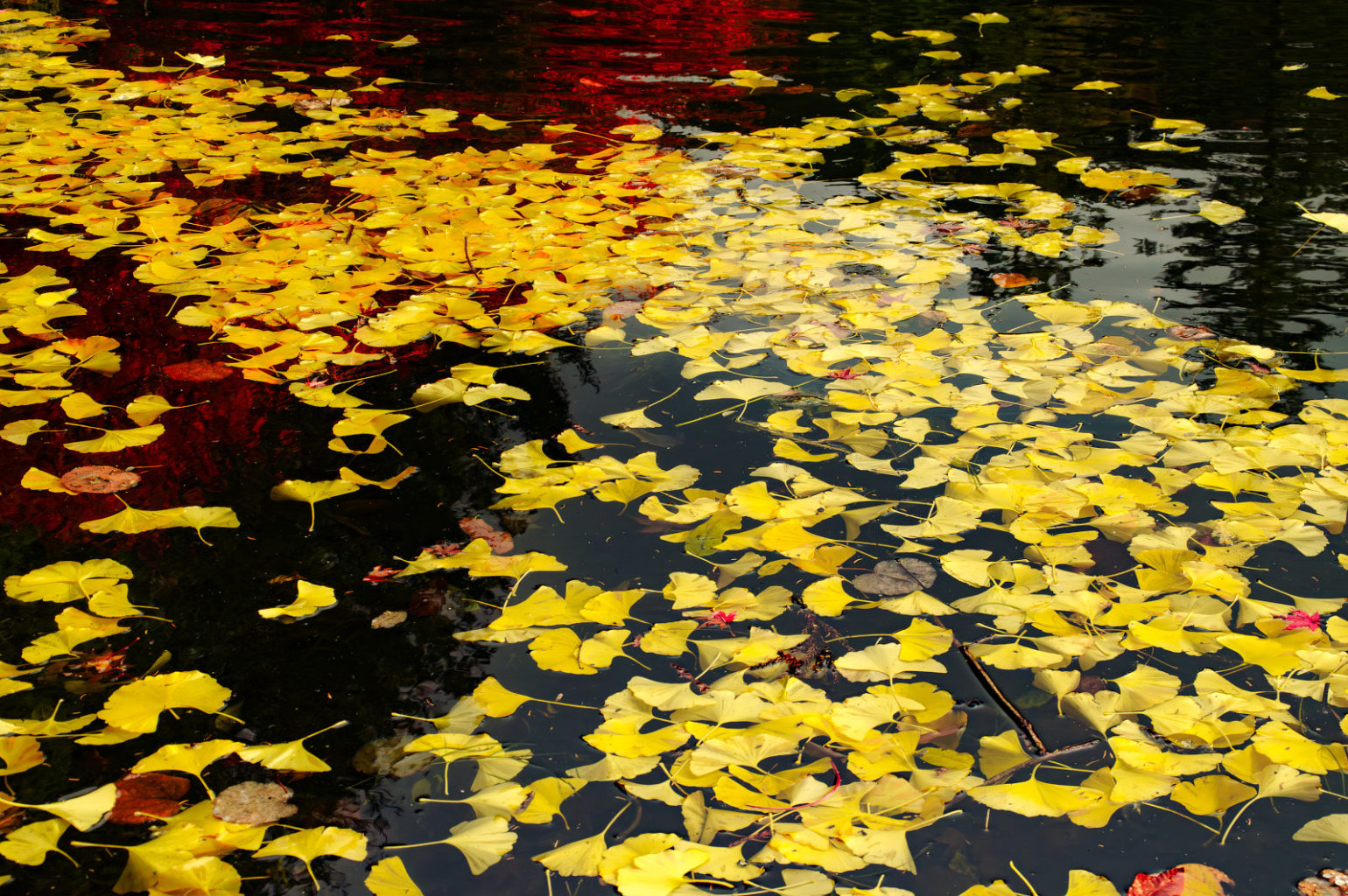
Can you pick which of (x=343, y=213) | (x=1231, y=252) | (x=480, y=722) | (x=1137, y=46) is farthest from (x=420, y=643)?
(x=1137, y=46)

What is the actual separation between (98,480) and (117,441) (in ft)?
0.29

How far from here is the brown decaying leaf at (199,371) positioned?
2334 millimetres

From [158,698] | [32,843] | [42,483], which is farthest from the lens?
[42,483]

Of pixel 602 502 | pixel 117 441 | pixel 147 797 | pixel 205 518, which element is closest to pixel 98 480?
pixel 117 441

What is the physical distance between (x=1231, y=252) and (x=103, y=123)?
4156 mm

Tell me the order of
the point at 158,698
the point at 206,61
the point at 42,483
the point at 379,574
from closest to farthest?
the point at 158,698 < the point at 379,574 < the point at 42,483 < the point at 206,61

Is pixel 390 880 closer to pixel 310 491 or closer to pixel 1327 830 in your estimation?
pixel 310 491

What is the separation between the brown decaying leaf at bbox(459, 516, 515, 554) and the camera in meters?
1.84

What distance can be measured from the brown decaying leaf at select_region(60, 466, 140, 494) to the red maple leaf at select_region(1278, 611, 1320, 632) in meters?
2.10

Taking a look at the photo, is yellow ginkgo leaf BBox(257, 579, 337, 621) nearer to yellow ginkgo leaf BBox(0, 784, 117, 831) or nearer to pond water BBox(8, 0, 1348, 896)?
pond water BBox(8, 0, 1348, 896)

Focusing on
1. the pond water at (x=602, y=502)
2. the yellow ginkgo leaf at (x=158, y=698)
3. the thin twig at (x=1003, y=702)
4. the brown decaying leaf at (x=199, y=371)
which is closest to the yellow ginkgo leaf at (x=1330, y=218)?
the pond water at (x=602, y=502)

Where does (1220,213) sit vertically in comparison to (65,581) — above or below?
above

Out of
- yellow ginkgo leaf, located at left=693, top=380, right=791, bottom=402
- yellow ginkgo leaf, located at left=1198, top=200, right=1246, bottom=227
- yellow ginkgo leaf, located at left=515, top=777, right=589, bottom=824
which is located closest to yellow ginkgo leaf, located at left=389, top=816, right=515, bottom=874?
yellow ginkgo leaf, located at left=515, top=777, right=589, bottom=824

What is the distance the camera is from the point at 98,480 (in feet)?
6.51
